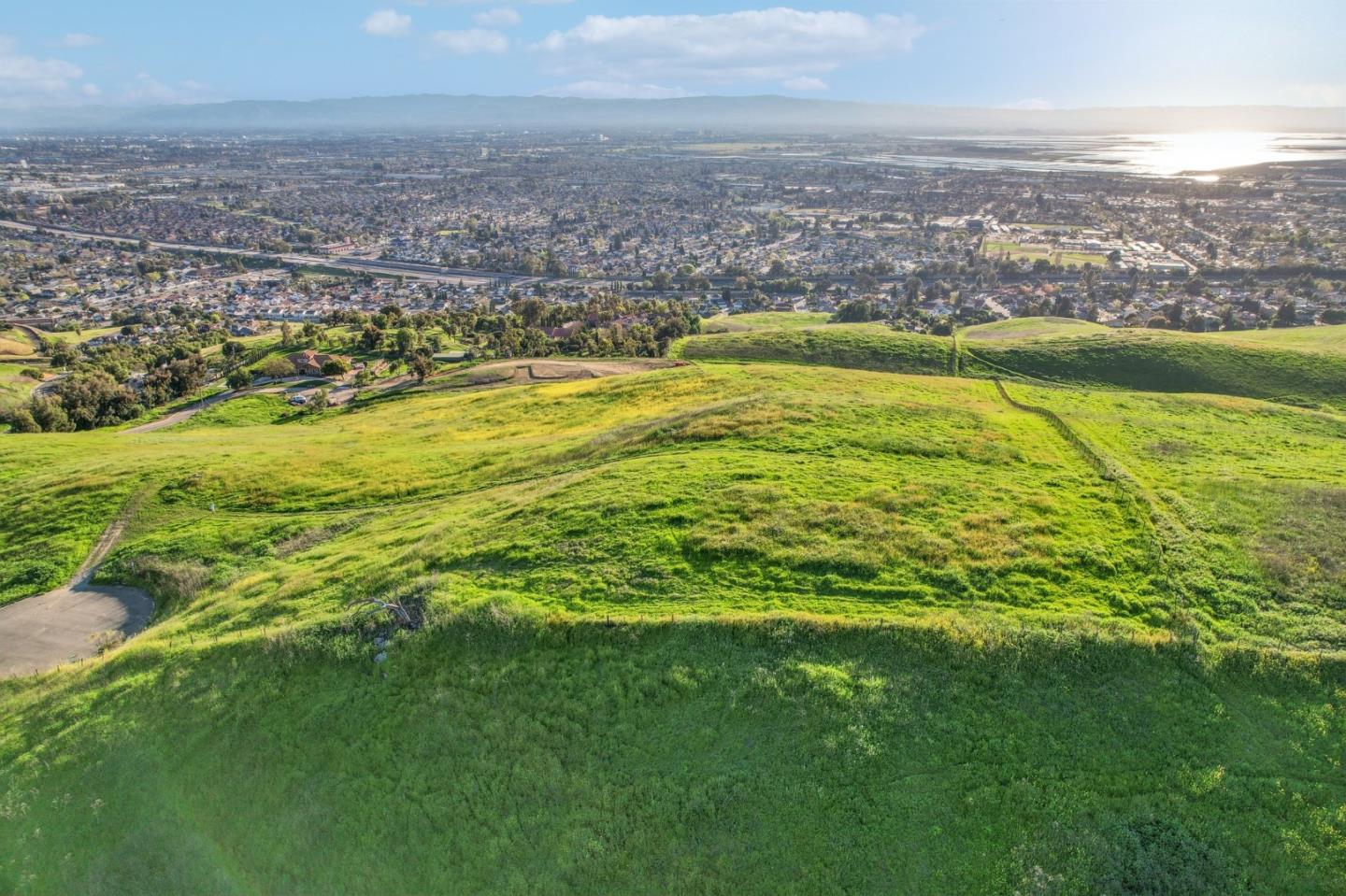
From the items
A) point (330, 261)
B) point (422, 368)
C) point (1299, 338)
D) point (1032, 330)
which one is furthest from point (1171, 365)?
point (330, 261)

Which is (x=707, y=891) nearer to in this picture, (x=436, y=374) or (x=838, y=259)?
(x=436, y=374)

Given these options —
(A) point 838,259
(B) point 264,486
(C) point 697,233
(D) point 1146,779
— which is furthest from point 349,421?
(C) point 697,233

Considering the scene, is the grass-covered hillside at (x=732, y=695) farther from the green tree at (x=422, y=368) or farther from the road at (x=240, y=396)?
the green tree at (x=422, y=368)

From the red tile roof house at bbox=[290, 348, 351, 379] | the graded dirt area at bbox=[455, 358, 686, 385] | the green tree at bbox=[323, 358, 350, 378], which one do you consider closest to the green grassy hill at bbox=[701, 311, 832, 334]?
the graded dirt area at bbox=[455, 358, 686, 385]

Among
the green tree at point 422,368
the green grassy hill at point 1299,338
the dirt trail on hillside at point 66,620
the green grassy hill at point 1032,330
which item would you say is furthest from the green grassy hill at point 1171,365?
the dirt trail on hillside at point 66,620

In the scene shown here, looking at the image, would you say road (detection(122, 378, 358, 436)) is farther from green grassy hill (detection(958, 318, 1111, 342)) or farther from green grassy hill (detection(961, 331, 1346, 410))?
green grassy hill (detection(958, 318, 1111, 342))

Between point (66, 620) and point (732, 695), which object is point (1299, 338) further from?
point (66, 620)
